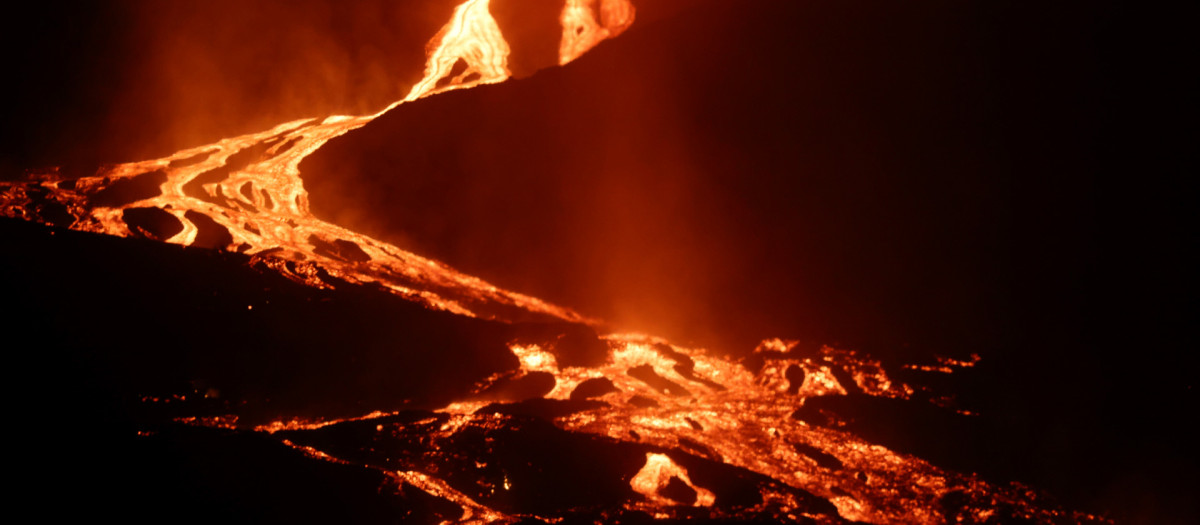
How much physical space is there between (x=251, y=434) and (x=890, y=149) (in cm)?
718

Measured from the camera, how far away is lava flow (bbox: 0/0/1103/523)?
5.03 meters

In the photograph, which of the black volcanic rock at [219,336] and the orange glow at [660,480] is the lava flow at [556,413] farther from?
the black volcanic rock at [219,336]

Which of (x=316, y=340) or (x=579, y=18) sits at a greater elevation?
(x=579, y=18)

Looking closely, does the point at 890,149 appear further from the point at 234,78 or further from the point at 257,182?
the point at 234,78

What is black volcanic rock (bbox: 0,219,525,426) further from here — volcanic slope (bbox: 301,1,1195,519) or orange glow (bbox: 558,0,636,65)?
orange glow (bbox: 558,0,636,65)

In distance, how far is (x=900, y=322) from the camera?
25.7 ft

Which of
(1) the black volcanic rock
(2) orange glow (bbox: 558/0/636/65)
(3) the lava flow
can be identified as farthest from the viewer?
(2) orange glow (bbox: 558/0/636/65)

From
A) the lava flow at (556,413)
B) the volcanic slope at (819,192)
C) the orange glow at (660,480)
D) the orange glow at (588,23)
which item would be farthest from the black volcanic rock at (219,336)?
the orange glow at (588,23)

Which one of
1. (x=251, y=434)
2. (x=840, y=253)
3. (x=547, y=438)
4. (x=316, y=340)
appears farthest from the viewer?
(x=840, y=253)

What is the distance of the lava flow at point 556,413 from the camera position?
16.5 ft

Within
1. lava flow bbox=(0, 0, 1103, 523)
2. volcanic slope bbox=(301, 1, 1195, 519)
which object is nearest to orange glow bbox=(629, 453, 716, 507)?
lava flow bbox=(0, 0, 1103, 523)

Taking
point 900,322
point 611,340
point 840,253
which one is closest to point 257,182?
point 611,340

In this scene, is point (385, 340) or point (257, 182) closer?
point (385, 340)

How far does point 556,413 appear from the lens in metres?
5.95
